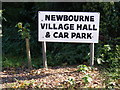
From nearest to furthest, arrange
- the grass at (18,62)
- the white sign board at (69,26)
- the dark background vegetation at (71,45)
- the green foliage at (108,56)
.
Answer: the white sign board at (69,26), the green foliage at (108,56), the dark background vegetation at (71,45), the grass at (18,62)

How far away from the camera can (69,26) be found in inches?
230

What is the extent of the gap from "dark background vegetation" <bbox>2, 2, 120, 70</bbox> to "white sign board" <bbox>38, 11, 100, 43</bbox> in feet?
2.63

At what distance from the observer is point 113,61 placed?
6.11 m

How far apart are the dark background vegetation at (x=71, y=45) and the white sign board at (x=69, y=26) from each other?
80 centimetres

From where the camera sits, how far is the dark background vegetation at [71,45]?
254 inches

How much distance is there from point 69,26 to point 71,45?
154cm

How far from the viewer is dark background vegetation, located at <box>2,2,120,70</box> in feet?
21.2

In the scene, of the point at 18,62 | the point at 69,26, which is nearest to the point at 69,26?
the point at 69,26

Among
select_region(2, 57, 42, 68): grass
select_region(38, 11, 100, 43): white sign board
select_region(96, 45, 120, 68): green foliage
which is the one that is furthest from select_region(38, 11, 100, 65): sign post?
select_region(2, 57, 42, 68): grass

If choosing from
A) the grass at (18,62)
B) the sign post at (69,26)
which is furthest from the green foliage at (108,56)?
the grass at (18,62)

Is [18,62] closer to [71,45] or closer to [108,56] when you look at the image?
[71,45]

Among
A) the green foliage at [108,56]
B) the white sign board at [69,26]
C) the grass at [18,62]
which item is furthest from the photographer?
the grass at [18,62]

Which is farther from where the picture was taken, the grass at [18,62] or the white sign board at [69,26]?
the grass at [18,62]

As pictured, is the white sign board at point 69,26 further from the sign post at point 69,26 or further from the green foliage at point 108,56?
the green foliage at point 108,56
